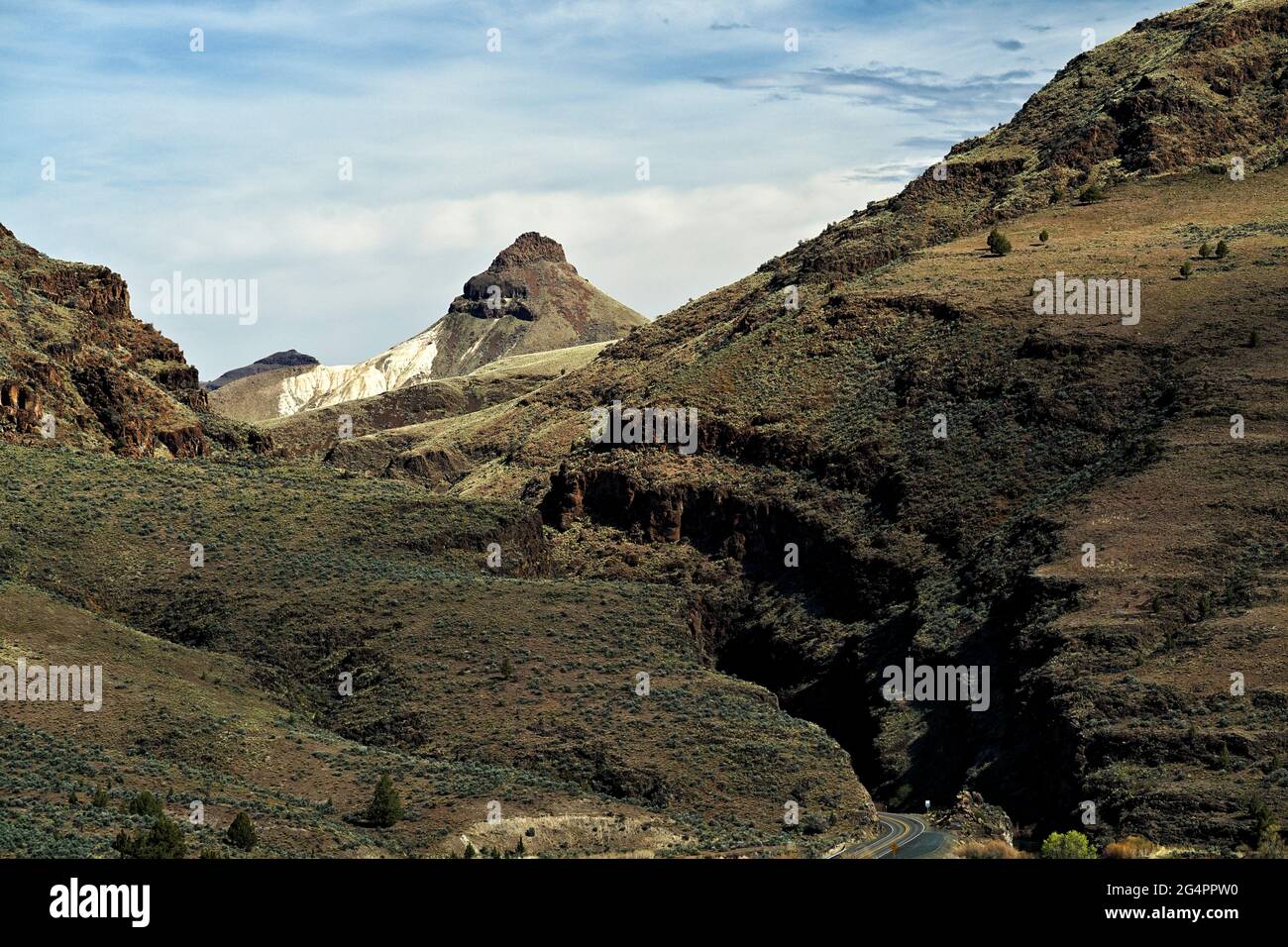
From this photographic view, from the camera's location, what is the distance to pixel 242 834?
5816 centimetres

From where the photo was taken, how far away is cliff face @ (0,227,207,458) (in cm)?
11556

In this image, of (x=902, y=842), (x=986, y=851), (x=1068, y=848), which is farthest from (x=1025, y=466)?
(x=986, y=851)

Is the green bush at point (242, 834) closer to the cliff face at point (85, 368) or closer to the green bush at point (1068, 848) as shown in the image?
the green bush at point (1068, 848)

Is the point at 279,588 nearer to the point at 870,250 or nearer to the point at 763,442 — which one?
the point at 763,442

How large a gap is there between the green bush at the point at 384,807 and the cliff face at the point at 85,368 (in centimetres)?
5230

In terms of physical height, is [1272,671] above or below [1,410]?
below

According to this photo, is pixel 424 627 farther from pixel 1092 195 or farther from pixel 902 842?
pixel 1092 195

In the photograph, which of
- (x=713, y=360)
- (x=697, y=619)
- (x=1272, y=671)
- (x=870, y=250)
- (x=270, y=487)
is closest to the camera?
(x=1272, y=671)

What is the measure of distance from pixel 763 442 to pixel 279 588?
106 feet

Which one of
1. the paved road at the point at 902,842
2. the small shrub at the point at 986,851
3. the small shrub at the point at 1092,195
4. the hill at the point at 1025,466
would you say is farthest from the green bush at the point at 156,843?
the small shrub at the point at 1092,195

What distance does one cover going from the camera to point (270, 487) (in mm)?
115875

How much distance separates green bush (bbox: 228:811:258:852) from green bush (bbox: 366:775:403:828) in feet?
30.7

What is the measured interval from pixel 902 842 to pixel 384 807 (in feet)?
56.7
